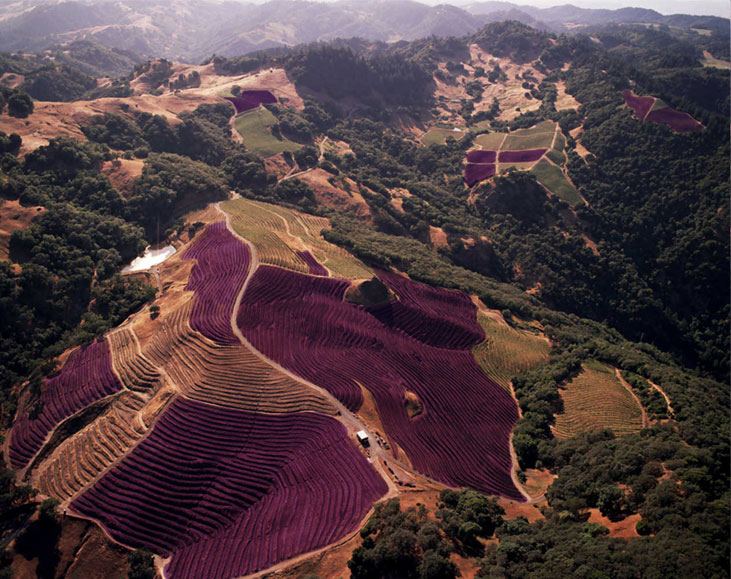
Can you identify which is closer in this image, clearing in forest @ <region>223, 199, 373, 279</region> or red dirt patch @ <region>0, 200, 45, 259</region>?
red dirt patch @ <region>0, 200, 45, 259</region>

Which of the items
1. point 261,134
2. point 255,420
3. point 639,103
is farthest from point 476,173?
point 255,420

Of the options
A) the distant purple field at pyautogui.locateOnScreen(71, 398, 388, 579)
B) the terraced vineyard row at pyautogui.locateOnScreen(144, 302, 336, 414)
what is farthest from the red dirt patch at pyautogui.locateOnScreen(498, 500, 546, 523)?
the terraced vineyard row at pyautogui.locateOnScreen(144, 302, 336, 414)

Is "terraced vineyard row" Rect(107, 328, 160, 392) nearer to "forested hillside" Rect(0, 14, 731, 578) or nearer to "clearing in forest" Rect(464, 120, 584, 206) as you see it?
"forested hillside" Rect(0, 14, 731, 578)

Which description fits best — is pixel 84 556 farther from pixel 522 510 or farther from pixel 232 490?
pixel 522 510

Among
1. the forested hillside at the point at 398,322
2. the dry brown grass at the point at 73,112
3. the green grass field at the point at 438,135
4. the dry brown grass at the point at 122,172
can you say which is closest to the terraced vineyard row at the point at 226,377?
the forested hillside at the point at 398,322

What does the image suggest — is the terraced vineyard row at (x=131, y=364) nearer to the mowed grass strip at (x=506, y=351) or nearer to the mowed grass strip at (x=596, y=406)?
the mowed grass strip at (x=506, y=351)

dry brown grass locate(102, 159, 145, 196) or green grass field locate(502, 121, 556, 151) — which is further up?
green grass field locate(502, 121, 556, 151)
